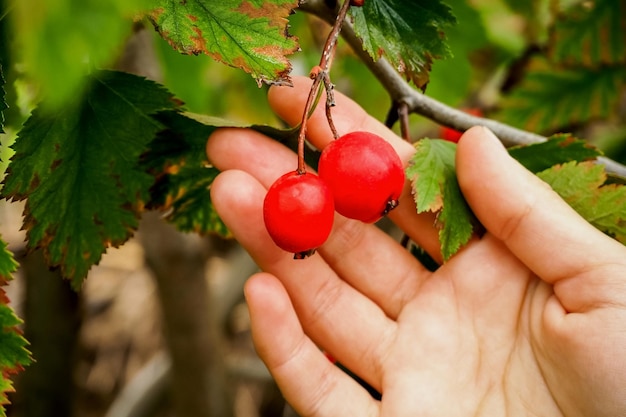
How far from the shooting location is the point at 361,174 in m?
0.73

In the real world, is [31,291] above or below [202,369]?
above

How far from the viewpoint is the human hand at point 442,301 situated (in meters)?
0.98

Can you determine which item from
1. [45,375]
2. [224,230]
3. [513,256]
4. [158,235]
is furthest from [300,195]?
[45,375]

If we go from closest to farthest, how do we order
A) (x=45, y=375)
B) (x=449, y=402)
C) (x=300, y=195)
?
(x=300, y=195)
(x=449, y=402)
(x=45, y=375)

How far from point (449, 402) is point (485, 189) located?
0.42 m

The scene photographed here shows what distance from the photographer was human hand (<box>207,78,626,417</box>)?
3.22 ft

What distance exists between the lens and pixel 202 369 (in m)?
1.86

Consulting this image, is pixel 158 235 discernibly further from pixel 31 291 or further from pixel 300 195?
pixel 300 195

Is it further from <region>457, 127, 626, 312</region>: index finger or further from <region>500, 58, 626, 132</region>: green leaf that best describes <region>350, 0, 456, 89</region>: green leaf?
<region>500, 58, 626, 132</region>: green leaf

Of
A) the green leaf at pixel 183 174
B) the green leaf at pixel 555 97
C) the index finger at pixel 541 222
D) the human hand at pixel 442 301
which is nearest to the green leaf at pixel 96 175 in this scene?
the green leaf at pixel 183 174

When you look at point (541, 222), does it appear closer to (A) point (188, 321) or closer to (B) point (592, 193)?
(B) point (592, 193)

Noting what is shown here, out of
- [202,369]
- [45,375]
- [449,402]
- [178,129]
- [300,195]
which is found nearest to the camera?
[300,195]

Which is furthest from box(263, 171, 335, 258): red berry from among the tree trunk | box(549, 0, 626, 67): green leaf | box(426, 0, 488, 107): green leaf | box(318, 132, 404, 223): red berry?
box(549, 0, 626, 67): green leaf

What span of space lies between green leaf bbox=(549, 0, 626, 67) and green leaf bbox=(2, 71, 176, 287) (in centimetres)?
136
